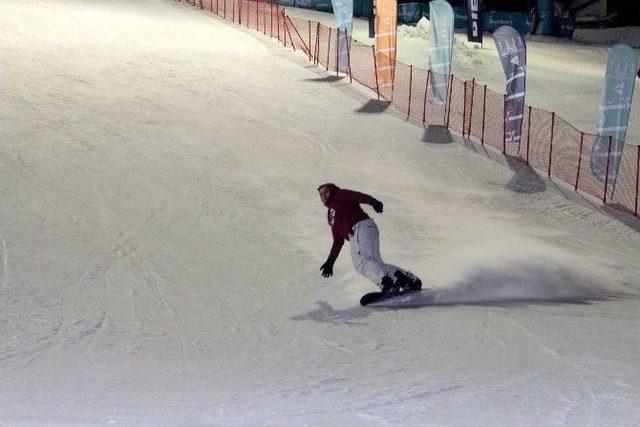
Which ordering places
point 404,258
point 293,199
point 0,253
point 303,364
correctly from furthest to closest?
point 293,199, point 404,258, point 0,253, point 303,364

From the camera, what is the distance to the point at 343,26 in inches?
946

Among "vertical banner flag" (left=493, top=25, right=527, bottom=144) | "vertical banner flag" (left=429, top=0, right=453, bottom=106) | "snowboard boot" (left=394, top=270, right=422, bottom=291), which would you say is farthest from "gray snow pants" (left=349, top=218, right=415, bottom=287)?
"vertical banner flag" (left=429, top=0, right=453, bottom=106)

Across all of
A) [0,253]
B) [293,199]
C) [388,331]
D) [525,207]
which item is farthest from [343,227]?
[525,207]

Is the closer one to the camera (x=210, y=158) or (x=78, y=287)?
(x=78, y=287)

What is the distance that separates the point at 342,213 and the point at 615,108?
327 inches

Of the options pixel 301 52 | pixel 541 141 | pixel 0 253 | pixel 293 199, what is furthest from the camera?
pixel 301 52

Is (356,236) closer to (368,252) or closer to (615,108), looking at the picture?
(368,252)

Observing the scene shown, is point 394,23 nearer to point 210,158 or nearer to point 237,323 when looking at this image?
point 210,158

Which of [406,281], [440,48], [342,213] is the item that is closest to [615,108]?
[440,48]

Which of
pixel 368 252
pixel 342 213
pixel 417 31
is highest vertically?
pixel 342 213

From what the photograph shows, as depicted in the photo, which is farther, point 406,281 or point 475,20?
point 475,20

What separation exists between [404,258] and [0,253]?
4.72 metres

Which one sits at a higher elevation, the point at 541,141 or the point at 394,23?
the point at 394,23

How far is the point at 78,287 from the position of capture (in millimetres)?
11859
